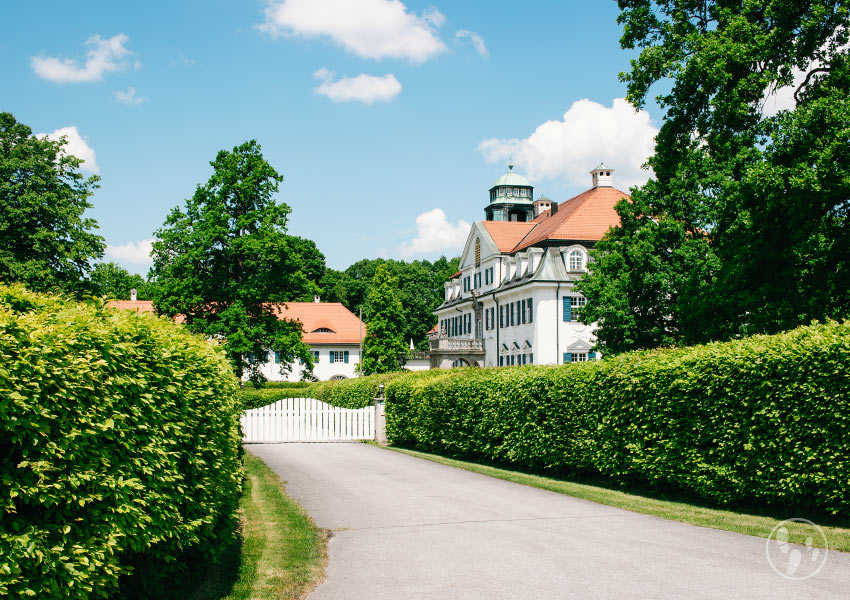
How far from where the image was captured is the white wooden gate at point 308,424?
27578mm

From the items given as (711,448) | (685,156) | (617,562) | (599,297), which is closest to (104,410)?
(617,562)

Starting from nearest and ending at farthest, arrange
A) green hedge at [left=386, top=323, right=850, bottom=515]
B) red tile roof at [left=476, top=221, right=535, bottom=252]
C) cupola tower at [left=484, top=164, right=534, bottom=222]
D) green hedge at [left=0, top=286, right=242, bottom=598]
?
green hedge at [left=0, top=286, right=242, bottom=598], green hedge at [left=386, top=323, right=850, bottom=515], red tile roof at [left=476, top=221, right=535, bottom=252], cupola tower at [left=484, top=164, right=534, bottom=222]

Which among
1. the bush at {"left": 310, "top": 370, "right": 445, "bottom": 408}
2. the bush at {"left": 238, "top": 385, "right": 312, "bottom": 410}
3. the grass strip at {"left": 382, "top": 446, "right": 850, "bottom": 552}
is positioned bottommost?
the grass strip at {"left": 382, "top": 446, "right": 850, "bottom": 552}

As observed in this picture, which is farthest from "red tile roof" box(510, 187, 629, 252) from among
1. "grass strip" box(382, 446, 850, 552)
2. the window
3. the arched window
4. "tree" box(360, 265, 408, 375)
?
"grass strip" box(382, 446, 850, 552)

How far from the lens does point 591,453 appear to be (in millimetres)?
14391

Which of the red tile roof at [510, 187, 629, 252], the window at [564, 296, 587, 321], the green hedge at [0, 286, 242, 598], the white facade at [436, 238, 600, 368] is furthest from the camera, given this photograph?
the red tile roof at [510, 187, 629, 252]

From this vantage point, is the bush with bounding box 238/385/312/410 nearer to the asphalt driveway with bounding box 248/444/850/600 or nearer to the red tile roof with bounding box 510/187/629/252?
the red tile roof with bounding box 510/187/629/252

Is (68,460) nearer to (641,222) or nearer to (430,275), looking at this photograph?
Answer: (641,222)

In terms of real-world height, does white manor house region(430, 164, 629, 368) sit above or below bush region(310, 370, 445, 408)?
above

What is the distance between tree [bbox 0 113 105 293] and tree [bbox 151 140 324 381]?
392cm

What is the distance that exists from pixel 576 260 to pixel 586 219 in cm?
354

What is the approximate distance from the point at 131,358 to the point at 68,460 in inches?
40.1

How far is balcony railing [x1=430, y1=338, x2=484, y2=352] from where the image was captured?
59.7m

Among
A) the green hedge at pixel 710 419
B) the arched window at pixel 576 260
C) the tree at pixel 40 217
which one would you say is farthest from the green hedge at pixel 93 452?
the arched window at pixel 576 260
